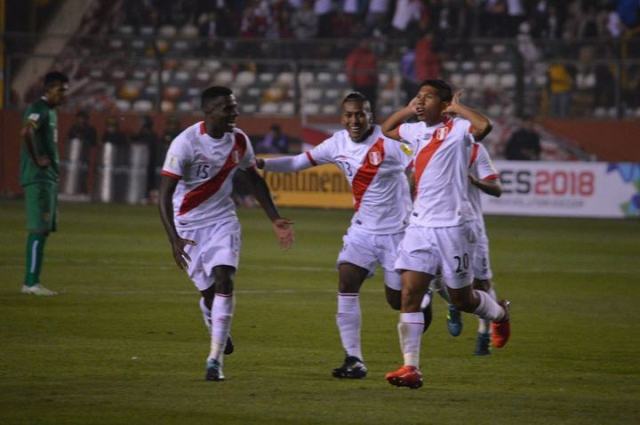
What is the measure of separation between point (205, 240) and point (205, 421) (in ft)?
7.46

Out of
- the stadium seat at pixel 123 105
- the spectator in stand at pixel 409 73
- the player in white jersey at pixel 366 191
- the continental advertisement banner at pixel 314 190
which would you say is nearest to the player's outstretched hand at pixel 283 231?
the player in white jersey at pixel 366 191

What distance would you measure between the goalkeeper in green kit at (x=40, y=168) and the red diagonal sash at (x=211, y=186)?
194 inches

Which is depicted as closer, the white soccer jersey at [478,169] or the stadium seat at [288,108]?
the white soccer jersey at [478,169]

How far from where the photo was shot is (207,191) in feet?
33.7

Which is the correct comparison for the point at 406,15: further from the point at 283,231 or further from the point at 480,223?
the point at 283,231

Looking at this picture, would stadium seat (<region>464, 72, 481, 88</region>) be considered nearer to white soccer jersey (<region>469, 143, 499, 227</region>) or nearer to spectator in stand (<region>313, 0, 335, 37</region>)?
spectator in stand (<region>313, 0, 335, 37</region>)

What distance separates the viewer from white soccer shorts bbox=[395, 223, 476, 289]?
9.59 meters

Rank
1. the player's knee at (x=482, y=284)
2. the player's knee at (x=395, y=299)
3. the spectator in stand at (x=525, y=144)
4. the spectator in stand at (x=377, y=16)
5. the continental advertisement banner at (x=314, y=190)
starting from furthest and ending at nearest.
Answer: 1. the spectator in stand at (x=377, y=16)
2. the continental advertisement banner at (x=314, y=190)
3. the spectator in stand at (x=525, y=144)
4. the player's knee at (x=482, y=284)
5. the player's knee at (x=395, y=299)

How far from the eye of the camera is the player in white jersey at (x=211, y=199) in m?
9.92

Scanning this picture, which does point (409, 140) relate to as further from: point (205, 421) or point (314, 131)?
point (314, 131)

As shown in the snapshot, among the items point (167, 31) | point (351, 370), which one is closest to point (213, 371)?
point (351, 370)

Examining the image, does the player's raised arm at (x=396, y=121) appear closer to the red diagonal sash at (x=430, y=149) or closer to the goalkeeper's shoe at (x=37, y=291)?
the red diagonal sash at (x=430, y=149)

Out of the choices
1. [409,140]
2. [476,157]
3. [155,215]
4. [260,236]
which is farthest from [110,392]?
[155,215]

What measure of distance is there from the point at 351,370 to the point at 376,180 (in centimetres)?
150
